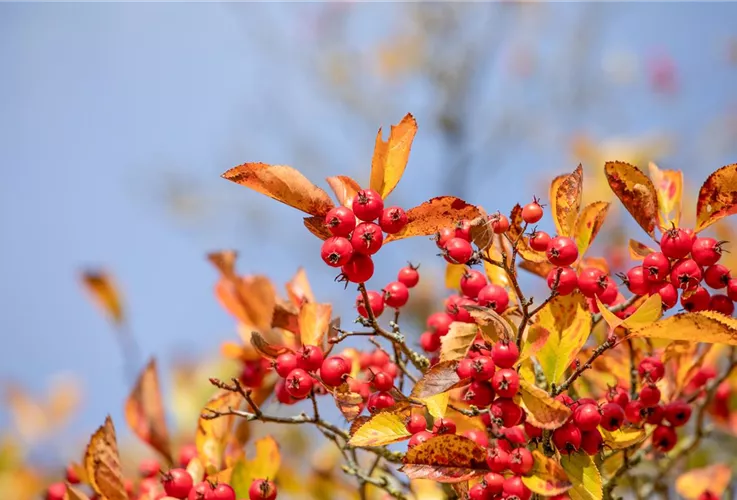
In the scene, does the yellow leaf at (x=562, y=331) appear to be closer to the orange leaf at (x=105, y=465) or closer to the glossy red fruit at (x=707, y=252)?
the glossy red fruit at (x=707, y=252)

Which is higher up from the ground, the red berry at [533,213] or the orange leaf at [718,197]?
the orange leaf at [718,197]

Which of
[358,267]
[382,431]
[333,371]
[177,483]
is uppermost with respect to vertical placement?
[358,267]

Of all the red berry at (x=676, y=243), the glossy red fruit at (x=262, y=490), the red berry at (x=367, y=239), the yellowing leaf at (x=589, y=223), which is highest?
the yellowing leaf at (x=589, y=223)

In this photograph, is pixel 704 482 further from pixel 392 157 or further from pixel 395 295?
pixel 392 157

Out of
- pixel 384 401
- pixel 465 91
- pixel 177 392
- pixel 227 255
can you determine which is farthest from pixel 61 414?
pixel 465 91

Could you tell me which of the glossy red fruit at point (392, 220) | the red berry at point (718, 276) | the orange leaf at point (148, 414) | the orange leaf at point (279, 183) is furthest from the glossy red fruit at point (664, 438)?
the orange leaf at point (148, 414)

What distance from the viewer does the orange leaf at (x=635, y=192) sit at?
118cm

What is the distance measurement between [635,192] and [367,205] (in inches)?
19.4

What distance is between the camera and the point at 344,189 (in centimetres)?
116

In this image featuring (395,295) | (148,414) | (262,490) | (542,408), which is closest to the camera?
(542,408)

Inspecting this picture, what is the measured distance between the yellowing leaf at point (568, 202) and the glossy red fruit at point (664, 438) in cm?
51

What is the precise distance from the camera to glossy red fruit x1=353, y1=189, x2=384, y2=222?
1.08 meters

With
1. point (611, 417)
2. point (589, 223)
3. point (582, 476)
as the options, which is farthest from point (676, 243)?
point (582, 476)

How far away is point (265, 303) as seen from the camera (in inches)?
60.2
